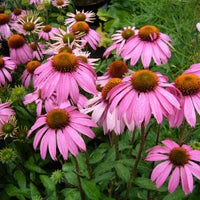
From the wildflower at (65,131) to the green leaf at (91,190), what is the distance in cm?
27

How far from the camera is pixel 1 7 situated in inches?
83.4

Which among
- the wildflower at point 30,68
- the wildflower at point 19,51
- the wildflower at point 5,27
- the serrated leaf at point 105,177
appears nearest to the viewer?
the serrated leaf at point 105,177

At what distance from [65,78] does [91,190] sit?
50 centimetres

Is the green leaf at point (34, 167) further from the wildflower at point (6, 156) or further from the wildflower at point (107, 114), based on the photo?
the wildflower at point (107, 114)

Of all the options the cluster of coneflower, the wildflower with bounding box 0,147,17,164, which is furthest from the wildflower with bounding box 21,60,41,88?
the cluster of coneflower

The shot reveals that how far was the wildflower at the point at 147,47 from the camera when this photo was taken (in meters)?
0.98

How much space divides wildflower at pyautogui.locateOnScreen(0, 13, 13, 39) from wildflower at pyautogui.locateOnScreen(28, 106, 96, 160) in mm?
1235

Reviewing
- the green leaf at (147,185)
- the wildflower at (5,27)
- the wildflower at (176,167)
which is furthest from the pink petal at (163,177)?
the wildflower at (5,27)

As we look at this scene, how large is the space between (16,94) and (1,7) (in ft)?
4.17

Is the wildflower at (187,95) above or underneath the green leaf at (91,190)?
above

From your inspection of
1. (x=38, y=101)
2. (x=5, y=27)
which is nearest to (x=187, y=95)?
(x=38, y=101)

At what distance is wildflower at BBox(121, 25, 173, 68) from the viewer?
3.21 ft

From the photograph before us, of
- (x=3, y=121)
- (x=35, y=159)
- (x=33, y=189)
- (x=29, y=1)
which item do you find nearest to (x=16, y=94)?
(x=3, y=121)

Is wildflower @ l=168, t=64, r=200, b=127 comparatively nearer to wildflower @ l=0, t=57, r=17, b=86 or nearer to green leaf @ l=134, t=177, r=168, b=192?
green leaf @ l=134, t=177, r=168, b=192
